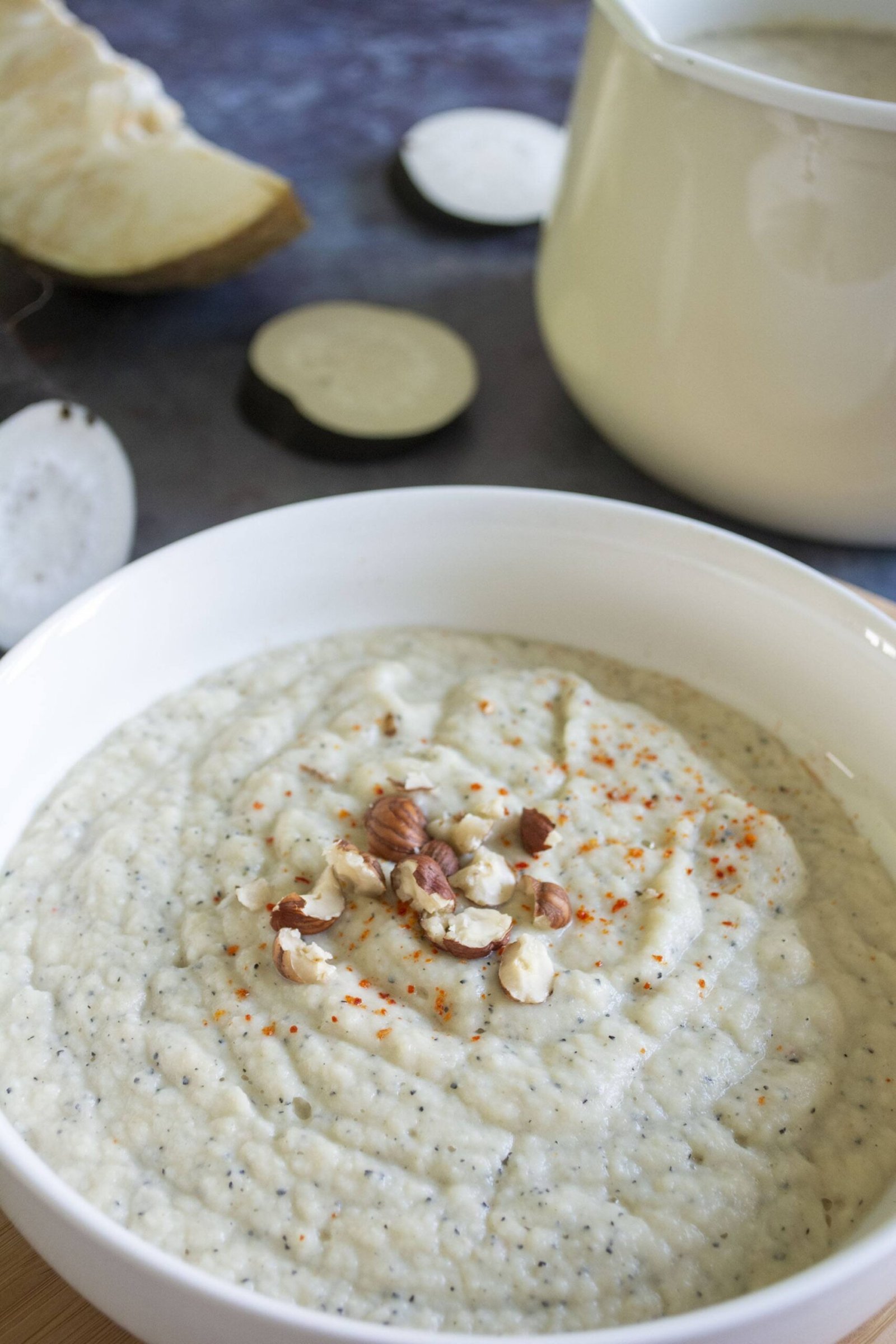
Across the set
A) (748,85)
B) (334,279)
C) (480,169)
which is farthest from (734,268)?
(480,169)

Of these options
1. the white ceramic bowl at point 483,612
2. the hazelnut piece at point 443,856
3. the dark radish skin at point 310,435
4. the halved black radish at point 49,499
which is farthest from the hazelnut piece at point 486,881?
the dark radish skin at point 310,435

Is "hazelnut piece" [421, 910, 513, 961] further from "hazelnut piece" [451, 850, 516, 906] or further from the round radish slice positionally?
the round radish slice

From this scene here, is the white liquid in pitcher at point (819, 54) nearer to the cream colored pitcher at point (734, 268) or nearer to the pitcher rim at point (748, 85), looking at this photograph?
the cream colored pitcher at point (734, 268)

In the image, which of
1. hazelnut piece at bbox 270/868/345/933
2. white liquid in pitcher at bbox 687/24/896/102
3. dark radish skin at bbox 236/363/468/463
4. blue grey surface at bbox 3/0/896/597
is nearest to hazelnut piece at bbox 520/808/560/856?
hazelnut piece at bbox 270/868/345/933

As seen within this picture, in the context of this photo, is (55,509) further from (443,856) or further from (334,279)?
(334,279)

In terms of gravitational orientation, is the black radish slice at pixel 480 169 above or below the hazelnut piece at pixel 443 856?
above

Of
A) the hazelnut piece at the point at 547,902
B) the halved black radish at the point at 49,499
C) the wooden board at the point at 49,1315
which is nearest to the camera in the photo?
the wooden board at the point at 49,1315

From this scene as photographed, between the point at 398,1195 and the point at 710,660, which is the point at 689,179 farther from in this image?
the point at 398,1195

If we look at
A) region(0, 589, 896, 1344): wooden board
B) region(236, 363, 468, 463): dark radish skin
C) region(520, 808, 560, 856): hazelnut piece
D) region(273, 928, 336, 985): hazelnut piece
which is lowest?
region(0, 589, 896, 1344): wooden board
